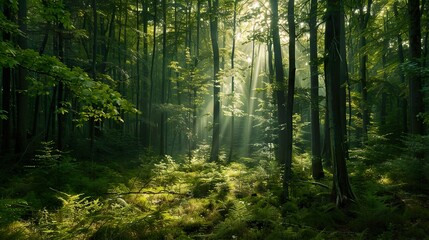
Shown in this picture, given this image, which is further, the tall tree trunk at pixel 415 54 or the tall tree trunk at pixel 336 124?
the tall tree trunk at pixel 415 54

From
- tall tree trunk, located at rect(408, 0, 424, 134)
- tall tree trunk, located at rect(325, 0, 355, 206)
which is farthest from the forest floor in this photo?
tall tree trunk, located at rect(408, 0, 424, 134)

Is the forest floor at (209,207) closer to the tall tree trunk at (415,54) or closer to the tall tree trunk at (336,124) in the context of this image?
the tall tree trunk at (336,124)

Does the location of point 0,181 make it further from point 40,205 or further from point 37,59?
point 37,59

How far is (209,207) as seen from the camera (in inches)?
325

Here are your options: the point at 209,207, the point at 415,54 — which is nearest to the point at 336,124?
the point at 209,207

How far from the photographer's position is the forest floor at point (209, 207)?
19.1 ft

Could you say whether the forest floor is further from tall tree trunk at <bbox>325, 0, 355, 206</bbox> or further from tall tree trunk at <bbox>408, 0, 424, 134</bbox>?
tall tree trunk at <bbox>408, 0, 424, 134</bbox>

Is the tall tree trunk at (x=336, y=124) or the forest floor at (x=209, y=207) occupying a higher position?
the tall tree trunk at (x=336, y=124)

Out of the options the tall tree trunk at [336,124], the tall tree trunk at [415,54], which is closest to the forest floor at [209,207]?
the tall tree trunk at [336,124]

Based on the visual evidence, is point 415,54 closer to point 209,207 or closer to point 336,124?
point 336,124

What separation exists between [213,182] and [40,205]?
5.70 meters

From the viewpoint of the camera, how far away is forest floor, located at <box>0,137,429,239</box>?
5836 millimetres

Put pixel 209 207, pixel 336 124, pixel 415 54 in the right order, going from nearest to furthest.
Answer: pixel 336 124 → pixel 209 207 → pixel 415 54

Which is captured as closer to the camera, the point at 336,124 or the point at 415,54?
the point at 336,124
